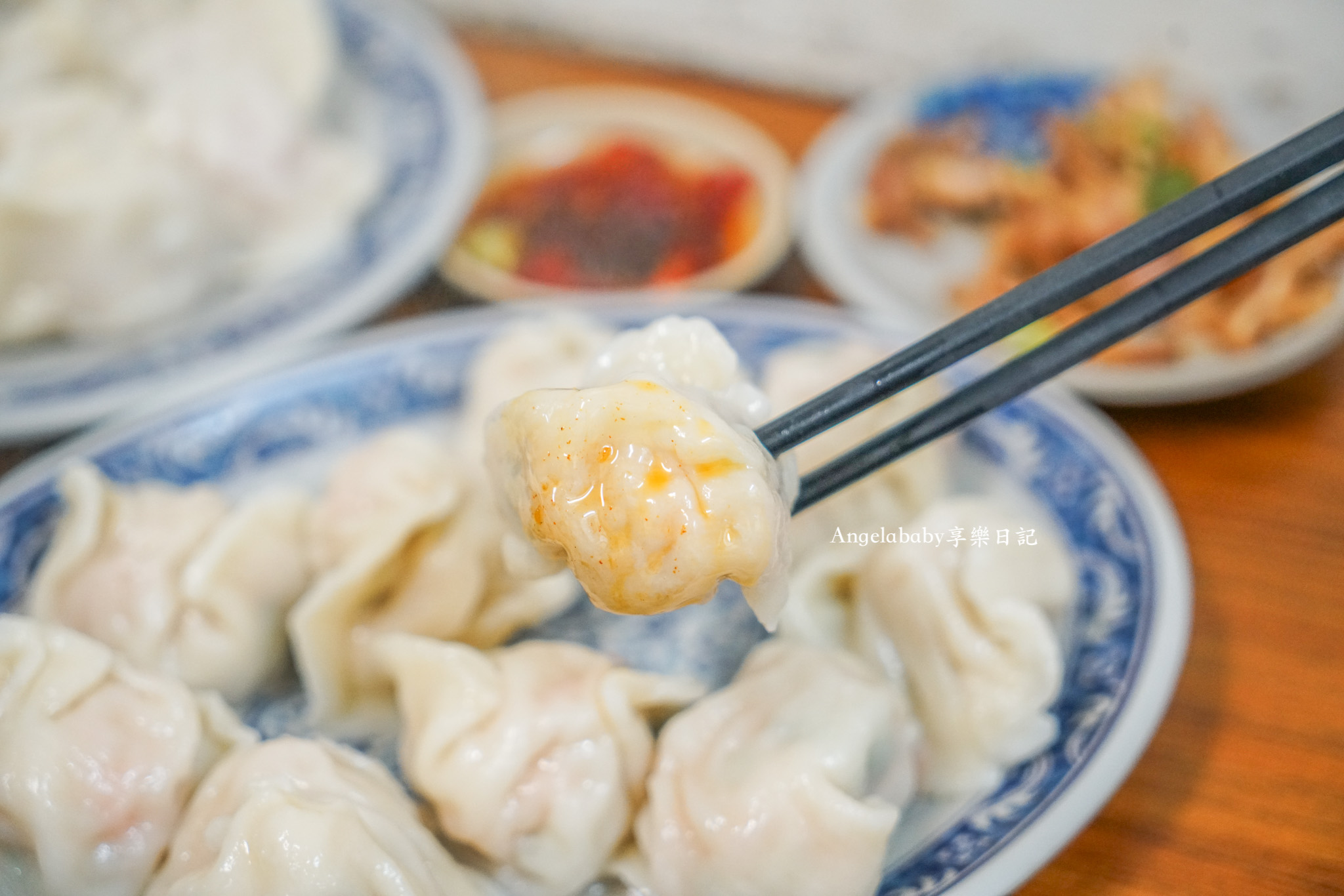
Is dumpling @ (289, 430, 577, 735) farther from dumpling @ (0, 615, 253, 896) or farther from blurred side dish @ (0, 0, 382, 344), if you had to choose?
blurred side dish @ (0, 0, 382, 344)

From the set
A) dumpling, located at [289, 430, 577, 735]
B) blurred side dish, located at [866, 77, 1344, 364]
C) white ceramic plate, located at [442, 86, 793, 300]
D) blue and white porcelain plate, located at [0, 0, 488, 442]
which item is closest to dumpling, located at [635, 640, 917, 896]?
dumpling, located at [289, 430, 577, 735]

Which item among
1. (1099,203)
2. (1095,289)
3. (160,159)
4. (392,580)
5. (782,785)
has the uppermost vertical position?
(1095,289)

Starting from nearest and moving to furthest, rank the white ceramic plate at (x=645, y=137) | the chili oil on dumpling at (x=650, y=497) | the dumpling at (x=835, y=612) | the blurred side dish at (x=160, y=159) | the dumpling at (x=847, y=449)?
the chili oil on dumpling at (x=650, y=497)
the dumpling at (x=835, y=612)
the dumpling at (x=847, y=449)
the blurred side dish at (x=160, y=159)
the white ceramic plate at (x=645, y=137)

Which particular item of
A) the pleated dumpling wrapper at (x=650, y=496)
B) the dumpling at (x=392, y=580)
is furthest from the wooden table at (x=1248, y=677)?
the dumpling at (x=392, y=580)

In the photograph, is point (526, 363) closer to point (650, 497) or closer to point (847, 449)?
point (847, 449)

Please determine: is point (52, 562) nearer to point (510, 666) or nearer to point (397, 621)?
point (397, 621)

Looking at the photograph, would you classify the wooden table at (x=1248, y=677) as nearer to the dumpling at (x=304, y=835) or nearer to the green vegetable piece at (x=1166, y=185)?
the green vegetable piece at (x=1166, y=185)

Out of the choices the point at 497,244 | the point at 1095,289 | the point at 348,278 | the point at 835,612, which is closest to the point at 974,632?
the point at 835,612
